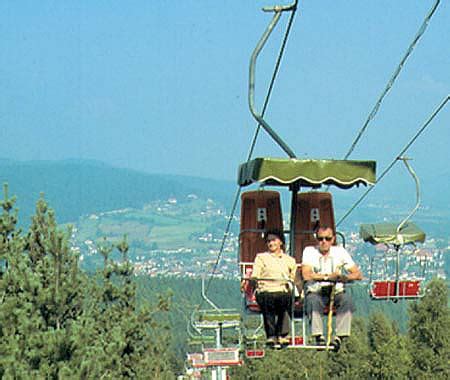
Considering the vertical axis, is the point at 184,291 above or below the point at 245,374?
above

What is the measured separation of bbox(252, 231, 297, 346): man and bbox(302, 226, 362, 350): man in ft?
0.90

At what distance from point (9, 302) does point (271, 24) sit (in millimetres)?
9786

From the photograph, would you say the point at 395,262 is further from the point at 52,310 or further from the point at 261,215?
the point at 52,310

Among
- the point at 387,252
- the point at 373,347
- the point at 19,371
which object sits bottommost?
the point at 19,371

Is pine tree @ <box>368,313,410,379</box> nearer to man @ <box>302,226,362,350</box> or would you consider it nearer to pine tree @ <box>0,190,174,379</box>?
pine tree @ <box>0,190,174,379</box>

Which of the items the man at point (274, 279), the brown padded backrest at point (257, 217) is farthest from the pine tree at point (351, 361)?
the man at point (274, 279)

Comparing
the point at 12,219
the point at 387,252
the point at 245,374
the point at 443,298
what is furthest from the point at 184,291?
the point at 387,252

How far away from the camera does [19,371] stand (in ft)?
67.8

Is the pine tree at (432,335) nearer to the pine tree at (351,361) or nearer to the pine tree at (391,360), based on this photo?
the pine tree at (391,360)

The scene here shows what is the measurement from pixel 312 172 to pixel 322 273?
1.26 m

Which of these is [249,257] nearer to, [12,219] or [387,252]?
[387,252]

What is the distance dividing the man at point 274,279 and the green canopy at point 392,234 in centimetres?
259

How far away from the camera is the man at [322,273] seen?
572 inches

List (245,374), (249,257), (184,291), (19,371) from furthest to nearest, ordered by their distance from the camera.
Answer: (184,291) < (245,374) < (19,371) < (249,257)
